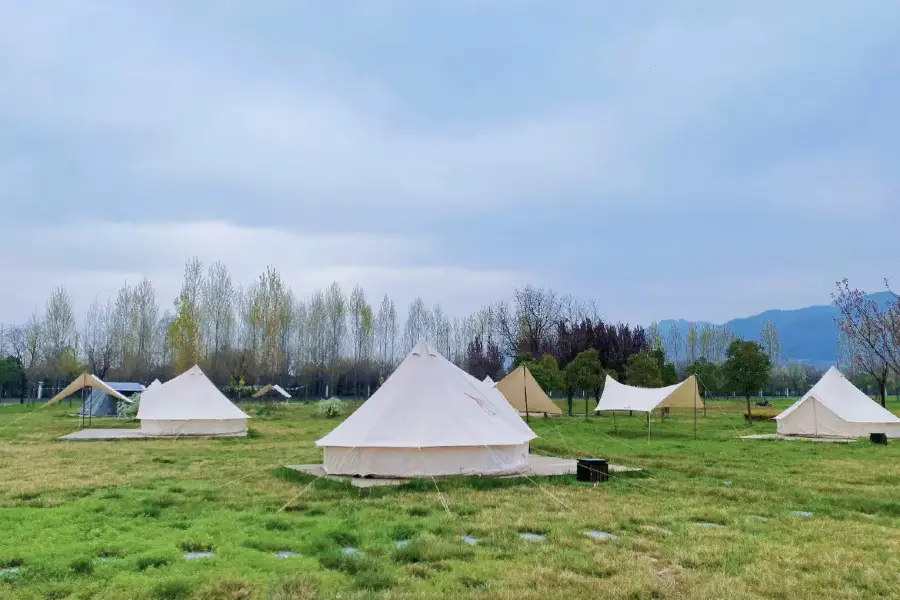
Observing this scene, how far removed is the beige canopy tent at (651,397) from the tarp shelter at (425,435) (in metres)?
11.2

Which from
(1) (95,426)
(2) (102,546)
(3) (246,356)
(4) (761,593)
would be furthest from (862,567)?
(3) (246,356)

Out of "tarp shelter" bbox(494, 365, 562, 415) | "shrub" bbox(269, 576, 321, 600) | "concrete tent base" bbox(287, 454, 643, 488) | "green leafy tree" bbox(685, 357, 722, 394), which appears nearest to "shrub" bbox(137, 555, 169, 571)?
"shrub" bbox(269, 576, 321, 600)

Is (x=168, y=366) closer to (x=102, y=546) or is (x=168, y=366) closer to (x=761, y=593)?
(x=102, y=546)

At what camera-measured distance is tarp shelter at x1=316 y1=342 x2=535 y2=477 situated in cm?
965

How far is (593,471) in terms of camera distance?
9453 millimetres

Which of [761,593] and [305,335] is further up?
[305,335]

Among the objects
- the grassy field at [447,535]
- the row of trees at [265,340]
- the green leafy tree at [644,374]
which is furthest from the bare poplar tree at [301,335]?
the grassy field at [447,535]

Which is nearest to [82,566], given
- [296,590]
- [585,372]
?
[296,590]

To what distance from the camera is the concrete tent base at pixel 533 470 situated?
9250mm

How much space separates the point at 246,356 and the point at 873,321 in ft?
114

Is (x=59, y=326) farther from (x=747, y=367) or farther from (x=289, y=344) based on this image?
(x=747, y=367)

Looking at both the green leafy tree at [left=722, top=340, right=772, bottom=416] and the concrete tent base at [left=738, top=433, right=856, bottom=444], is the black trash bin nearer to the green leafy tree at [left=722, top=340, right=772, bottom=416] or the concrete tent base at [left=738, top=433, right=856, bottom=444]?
the concrete tent base at [left=738, top=433, right=856, bottom=444]

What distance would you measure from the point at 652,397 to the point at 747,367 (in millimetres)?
9567

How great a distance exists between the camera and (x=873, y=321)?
79.6 ft
